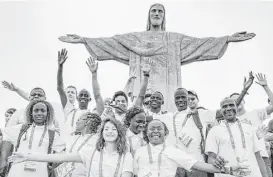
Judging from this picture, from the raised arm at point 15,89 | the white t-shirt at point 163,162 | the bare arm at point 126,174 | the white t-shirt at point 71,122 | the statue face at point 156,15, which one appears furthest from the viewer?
the statue face at point 156,15

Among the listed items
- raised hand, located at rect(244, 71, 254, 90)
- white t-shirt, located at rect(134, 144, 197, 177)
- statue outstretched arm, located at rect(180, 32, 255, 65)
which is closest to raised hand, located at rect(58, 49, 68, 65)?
white t-shirt, located at rect(134, 144, 197, 177)

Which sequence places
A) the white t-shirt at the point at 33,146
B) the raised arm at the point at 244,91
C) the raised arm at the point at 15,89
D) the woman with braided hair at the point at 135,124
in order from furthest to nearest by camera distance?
the raised arm at the point at 15,89 → the raised arm at the point at 244,91 → the woman with braided hair at the point at 135,124 → the white t-shirt at the point at 33,146

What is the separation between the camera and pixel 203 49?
1116 centimetres

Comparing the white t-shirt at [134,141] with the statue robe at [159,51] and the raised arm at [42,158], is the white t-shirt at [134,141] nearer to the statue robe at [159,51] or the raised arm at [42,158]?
Answer: the raised arm at [42,158]

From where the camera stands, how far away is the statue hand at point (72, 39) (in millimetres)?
10898

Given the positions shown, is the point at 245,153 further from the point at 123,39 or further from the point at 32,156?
the point at 123,39

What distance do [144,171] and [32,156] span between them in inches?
53.8

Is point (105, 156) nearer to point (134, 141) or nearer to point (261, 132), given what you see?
point (134, 141)

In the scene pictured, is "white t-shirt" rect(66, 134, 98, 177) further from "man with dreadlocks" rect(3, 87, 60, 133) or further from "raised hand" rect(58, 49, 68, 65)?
"raised hand" rect(58, 49, 68, 65)

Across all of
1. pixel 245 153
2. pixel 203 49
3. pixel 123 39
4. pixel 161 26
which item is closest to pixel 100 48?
pixel 123 39

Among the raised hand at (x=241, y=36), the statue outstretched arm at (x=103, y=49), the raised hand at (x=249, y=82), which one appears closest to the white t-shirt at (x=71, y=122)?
the raised hand at (x=249, y=82)

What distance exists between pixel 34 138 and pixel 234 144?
9.23 feet

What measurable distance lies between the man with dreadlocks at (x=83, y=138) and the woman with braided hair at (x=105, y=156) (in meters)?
0.46

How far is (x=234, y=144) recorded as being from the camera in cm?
567
